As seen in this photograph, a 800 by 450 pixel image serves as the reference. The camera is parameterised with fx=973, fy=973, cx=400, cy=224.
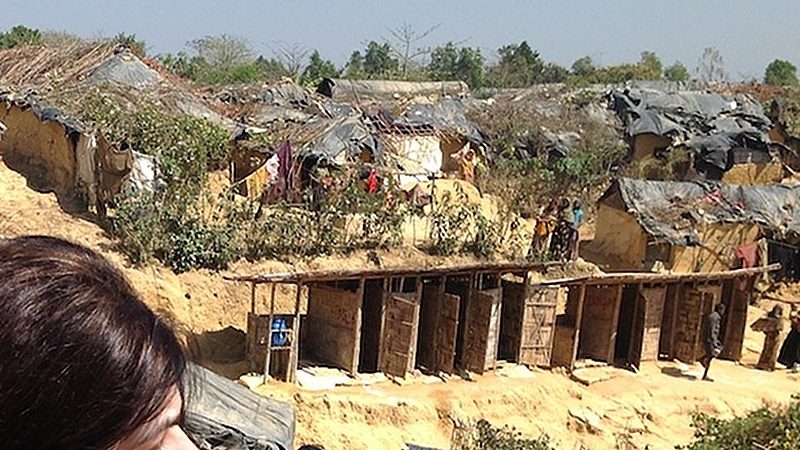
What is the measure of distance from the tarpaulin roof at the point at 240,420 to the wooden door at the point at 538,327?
282 inches

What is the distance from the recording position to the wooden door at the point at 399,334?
45.0 ft

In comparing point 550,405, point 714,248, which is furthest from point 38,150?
point 714,248

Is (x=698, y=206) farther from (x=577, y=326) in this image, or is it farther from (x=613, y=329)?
(x=577, y=326)

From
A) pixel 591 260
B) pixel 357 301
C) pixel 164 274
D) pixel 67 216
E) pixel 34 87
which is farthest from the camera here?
pixel 591 260

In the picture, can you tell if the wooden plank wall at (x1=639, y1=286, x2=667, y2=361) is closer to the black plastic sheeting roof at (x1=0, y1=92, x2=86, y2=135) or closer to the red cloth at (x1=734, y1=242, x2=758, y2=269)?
the red cloth at (x1=734, y1=242, x2=758, y2=269)

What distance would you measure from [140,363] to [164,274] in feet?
45.6

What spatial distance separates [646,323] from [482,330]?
10.8 ft

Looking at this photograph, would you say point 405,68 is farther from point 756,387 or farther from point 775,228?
point 756,387

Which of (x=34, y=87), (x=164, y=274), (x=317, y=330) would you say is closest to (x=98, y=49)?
(x=34, y=87)

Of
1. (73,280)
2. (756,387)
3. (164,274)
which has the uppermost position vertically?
(73,280)

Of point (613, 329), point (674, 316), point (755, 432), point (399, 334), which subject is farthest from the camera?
point (674, 316)

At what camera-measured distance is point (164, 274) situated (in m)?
14.5

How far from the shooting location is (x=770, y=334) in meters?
16.3

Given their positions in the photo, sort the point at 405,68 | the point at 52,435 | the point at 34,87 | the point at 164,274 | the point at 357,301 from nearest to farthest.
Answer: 1. the point at 52,435
2. the point at 357,301
3. the point at 164,274
4. the point at 34,87
5. the point at 405,68
